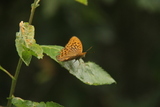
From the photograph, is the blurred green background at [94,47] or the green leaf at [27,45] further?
the blurred green background at [94,47]

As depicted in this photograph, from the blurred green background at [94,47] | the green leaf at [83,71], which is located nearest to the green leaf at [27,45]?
the green leaf at [83,71]

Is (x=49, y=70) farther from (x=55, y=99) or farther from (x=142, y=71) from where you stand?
(x=142, y=71)

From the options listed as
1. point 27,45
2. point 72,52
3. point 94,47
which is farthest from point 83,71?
point 94,47

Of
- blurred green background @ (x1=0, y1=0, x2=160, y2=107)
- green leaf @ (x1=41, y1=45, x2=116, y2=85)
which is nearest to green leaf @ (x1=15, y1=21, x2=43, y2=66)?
green leaf @ (x1=41, y1=45, x2=116, y2=85)

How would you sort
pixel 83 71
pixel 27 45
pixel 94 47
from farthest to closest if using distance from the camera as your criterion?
1. pixel 94 47
2. pixel 83 71
3. pixel 27 45

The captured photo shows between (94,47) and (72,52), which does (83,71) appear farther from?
(94,47)

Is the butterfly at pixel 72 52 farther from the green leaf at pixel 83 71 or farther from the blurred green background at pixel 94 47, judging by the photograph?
the blurred green background at pixel 94 47

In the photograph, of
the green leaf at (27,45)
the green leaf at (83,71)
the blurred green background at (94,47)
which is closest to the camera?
the green leaf at (27,45)

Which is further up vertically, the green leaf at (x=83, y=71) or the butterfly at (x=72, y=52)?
the butterfly at (x=72, y=52)

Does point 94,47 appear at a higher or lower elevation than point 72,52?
lower
